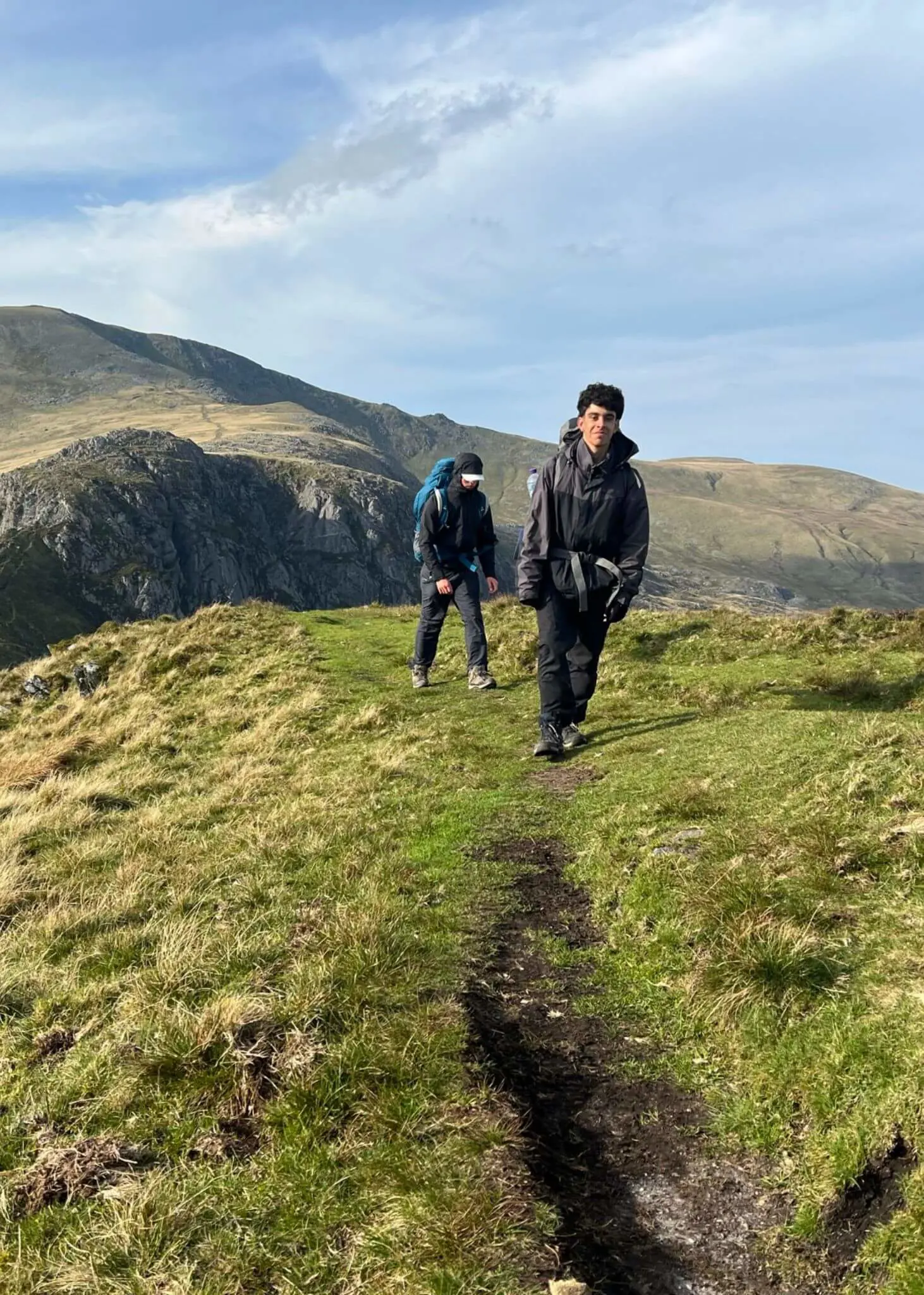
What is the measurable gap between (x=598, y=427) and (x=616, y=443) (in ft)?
1.58

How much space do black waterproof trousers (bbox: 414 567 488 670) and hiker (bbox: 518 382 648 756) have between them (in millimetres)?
4392

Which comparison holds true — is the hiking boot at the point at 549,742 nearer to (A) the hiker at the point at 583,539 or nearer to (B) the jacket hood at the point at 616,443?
(A) the hiker at the point at 583,539

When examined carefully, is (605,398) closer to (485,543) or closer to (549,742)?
(549,742)

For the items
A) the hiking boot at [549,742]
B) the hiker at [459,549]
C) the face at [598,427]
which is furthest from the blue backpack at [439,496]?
the face at [598,427]

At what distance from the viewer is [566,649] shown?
10.5 metres

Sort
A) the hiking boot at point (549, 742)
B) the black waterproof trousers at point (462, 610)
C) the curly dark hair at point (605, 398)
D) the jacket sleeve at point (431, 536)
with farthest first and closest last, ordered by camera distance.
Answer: the black waterproof trousers at point (462, 610), the jacket sleeve at point (431, 536), the hiking boot at point (549, 742), the curly dark hair at point (605, 398)

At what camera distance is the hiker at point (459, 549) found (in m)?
14.8

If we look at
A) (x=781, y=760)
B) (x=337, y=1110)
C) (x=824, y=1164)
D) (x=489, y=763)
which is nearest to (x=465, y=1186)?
(x=337, y=1110)

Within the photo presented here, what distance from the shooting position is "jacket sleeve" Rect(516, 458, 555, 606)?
10.1 m

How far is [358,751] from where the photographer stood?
12.1 meters

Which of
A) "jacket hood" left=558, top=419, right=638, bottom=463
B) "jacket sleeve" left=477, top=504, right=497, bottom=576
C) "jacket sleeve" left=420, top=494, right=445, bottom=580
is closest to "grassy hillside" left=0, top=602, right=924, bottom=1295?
"jacket hood" left=558, top=419, right=638, bottom=463

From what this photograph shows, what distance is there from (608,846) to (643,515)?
4.72 metres

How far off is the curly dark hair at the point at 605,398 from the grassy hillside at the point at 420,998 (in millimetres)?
4166

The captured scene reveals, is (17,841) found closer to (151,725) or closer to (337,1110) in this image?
(151,725)
